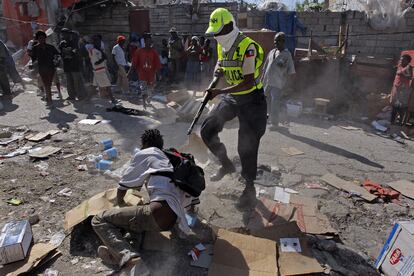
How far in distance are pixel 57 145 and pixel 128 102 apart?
11.4 feet

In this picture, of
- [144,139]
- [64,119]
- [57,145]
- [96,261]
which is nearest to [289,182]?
[144,139]

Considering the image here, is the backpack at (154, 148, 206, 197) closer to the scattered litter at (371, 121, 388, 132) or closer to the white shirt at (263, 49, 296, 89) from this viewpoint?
the white shirt at (263, 49, 296, 89)

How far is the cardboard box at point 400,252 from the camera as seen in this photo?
105 inches

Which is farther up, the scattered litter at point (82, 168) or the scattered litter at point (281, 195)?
the scattered litter at point (82, 168)

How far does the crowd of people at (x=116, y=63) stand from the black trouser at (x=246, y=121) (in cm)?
480

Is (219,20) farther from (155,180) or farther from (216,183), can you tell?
(216,183)

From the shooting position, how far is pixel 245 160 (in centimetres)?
371

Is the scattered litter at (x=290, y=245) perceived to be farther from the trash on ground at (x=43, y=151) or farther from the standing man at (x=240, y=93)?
the trash on ground at (x=43, y=151)

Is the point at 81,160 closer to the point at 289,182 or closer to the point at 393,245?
the point at 289,182

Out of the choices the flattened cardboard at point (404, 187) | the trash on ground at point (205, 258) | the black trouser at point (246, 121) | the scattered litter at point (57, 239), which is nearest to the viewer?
the trash on ground at point (205, 258)

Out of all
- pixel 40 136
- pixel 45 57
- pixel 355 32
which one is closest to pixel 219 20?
pixel 40 136

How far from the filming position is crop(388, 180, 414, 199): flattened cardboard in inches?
169

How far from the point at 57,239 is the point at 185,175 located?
147 cm

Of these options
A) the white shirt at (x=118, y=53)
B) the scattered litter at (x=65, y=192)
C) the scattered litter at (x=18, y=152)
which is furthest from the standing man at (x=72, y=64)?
the scattered litter at (x=65, y=192)
